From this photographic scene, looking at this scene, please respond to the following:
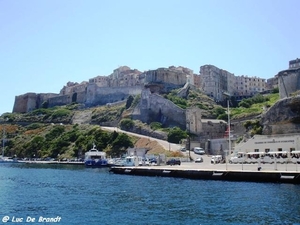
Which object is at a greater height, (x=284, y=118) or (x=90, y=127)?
(x=90, y=127)

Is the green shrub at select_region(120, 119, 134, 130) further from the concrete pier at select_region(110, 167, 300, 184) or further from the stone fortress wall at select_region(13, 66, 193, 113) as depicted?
the concrete pier at select_region(110, 167, 300, 184)

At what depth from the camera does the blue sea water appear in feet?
59.9

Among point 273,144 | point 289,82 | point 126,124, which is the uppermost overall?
point 289,82

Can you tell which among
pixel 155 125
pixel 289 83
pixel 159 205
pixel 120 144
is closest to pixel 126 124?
pixel 155 125

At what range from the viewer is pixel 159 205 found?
2223cm

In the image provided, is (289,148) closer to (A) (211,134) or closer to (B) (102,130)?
(A) (211,134)

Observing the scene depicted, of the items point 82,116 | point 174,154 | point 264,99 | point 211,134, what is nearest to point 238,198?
point 174,154

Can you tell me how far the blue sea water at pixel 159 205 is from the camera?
18266mm

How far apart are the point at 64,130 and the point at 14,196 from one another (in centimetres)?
7206

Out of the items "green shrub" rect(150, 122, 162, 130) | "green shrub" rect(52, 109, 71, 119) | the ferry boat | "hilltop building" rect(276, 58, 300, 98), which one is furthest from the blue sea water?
"green shrub" rect(52, 109, 71, 119)

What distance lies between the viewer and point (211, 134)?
72.3 m

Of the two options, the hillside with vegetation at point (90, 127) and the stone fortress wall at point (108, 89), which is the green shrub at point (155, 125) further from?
the stone fortress wall at point (108, 89)

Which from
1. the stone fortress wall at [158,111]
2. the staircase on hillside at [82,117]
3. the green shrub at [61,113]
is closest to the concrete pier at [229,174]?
the stone fortress wall at [158,111]

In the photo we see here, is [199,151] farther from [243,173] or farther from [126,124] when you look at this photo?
[243,173]
